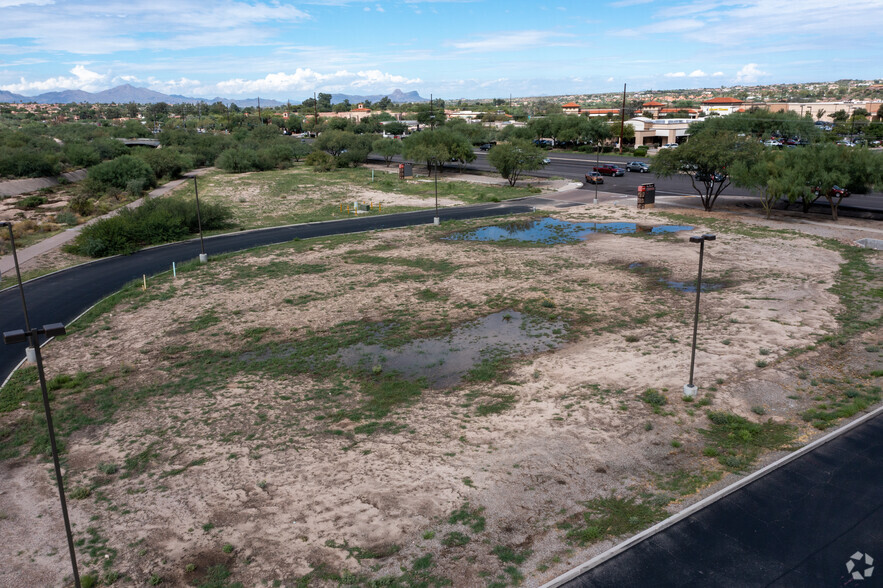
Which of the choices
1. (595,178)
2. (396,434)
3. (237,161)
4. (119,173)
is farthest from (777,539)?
(237,161)

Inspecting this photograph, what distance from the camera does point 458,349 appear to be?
2516 cm

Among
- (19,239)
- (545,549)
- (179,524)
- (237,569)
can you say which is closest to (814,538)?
(545,549)

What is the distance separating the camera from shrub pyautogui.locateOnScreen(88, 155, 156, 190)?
7156cm

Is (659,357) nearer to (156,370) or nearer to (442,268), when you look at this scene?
(442,268)

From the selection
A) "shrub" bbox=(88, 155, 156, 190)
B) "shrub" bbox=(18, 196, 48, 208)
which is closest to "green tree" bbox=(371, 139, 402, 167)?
"shrub" bbox=(88, 155, 156, 190)

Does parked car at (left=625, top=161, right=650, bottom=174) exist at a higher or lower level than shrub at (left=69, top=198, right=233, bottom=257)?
higher

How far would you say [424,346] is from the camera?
25.5m

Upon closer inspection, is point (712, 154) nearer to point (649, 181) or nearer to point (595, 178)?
point (595, 178)

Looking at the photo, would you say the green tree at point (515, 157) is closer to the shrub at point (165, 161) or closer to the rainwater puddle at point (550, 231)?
the rainwater puddle at point (550, 231)

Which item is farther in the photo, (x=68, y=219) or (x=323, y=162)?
(x=323, y=162)

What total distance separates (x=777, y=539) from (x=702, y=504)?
1.74 m

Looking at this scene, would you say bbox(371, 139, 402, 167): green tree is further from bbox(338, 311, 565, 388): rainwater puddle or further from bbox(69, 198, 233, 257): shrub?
bbox(338, 311, 565, 388): rainwater puddle

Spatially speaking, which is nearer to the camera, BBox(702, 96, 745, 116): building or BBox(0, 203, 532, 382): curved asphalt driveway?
BBox(0, 203, 532, 382): curved asphalt driveway

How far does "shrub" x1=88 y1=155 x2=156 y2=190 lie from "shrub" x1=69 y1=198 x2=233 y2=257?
26134mm
